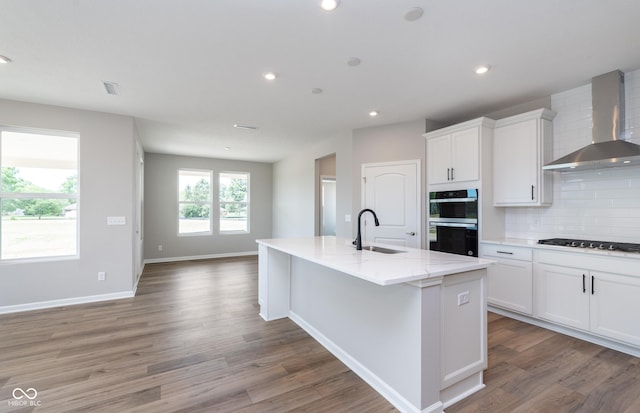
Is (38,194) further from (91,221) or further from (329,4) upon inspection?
(329,4)

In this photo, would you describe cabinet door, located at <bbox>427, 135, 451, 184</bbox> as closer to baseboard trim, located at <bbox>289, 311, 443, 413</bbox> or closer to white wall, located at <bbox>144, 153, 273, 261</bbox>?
baseboard trim, located at <bbox>289, 311, 443, 413</bbox>

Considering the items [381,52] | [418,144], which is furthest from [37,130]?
[418,144]

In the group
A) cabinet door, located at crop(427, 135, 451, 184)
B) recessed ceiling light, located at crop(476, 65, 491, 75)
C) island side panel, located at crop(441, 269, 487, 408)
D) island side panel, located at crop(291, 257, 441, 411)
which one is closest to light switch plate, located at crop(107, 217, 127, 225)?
island side panel, located at crop(291, 257, 441, 411)

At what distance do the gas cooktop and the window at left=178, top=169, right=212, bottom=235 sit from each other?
6952 millimetres

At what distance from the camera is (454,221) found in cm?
385

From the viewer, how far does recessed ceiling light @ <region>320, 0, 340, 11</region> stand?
6.10 ft

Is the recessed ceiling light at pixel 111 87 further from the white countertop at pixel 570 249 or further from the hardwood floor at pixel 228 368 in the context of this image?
the white countertop at pixel 570 249

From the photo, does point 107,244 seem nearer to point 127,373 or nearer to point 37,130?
point 37,130

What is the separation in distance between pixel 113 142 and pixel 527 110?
5.59 metres

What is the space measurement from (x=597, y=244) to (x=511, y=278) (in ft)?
2.77

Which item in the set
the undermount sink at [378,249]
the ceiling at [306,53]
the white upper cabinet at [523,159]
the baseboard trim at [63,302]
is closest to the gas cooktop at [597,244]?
the white upper cabinet at [523,159]

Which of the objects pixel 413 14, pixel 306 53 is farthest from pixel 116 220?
pixel 413 14

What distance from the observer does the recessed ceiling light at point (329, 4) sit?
1.86 m

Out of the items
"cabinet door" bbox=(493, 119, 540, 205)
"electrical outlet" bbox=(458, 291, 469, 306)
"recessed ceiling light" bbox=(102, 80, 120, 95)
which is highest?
"recessed ceiling light" bbox=(102, 80, 120, 95)
